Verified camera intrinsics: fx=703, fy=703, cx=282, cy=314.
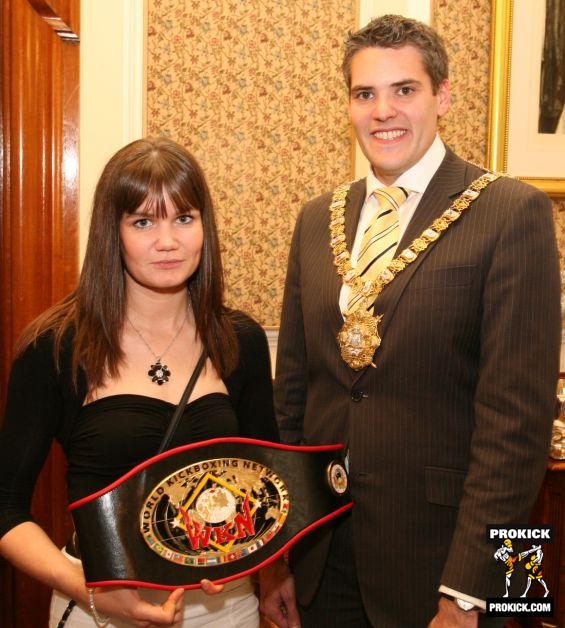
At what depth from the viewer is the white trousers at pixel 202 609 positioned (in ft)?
4.40

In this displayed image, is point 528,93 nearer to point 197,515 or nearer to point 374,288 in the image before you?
point 374,288

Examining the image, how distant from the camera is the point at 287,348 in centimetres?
180

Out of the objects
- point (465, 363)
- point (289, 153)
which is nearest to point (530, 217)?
point (465, 363)

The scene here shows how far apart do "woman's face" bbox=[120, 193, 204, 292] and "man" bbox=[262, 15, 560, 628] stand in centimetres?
39

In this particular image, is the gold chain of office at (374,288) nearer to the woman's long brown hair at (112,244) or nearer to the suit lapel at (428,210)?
the suit lapel at (428,210)

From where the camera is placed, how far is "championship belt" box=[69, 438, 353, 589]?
1127 mm

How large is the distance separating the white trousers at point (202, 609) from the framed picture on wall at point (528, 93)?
82.4 inches

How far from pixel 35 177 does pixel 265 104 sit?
2.99 feet

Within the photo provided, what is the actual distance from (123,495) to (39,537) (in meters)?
0.28

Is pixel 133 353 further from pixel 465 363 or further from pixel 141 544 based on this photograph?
pixel 465 363

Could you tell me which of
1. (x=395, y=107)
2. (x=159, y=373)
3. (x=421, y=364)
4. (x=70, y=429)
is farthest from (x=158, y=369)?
(x=395, y=107)

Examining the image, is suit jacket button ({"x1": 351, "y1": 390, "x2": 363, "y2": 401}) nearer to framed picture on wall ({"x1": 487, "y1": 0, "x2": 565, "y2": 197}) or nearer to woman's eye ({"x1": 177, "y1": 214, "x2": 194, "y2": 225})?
woman's eye ({"x1": 177, "y1": 214, "x2": 194, "y2": 225})

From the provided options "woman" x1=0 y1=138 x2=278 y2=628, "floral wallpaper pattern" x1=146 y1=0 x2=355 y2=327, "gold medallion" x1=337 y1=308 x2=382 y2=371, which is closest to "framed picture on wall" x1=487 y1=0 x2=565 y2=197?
"floral wallpaper pattern" x1=146 y1=0 x2=355 y2=327

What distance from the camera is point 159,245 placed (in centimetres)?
136
